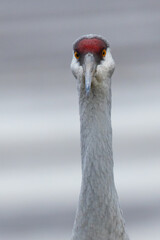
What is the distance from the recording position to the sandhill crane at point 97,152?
2.02 m

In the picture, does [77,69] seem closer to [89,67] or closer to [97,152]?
[89,67]

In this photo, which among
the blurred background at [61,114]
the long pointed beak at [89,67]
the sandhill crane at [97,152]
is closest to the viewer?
the long pointed beak at [89,67]

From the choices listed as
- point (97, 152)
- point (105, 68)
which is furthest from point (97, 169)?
point (105, 68)

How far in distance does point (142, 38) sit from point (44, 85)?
82cm

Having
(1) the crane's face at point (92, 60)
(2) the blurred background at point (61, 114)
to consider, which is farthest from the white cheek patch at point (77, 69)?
(2) the blurred background at point (61, 114)

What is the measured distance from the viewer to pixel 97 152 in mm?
2025

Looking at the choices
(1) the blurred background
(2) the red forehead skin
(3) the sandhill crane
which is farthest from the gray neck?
(1) the blurred background

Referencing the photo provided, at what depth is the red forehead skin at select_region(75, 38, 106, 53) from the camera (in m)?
1.98

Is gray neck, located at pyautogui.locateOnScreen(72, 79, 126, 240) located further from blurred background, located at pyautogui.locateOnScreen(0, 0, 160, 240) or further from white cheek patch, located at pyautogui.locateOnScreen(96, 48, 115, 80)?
blurred background, located at pyautogui.locateOnScreen(0, 0, 160, 240)

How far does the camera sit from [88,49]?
6.50ft

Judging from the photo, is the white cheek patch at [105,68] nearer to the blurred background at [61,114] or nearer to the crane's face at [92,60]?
the crane's face at [92,60]

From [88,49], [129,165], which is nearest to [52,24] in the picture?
[129,165]

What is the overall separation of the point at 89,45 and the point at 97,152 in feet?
1.08

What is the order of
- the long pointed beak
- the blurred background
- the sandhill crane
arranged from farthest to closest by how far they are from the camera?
the blurred background
the sandhill crane
the long pointed beak
